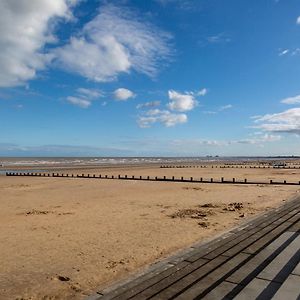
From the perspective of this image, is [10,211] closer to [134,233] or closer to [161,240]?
[134,233]

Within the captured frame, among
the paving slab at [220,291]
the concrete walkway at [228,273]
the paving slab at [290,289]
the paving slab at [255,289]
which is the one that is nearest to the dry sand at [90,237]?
the concrete walkway at [228,273]

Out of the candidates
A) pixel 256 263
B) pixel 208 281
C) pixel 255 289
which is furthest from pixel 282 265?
pixel 208 281

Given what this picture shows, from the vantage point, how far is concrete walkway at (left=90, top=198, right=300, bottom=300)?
20.0ft

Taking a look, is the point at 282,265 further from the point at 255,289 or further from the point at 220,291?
the point at 220,291

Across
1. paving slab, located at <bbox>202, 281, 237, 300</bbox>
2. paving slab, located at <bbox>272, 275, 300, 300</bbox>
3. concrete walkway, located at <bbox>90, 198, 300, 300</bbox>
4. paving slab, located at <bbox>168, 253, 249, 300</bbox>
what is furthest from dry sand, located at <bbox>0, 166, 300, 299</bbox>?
paving slab, located at <bbox>272, 275, 300, 300</bbox>

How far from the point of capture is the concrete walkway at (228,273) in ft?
20.0

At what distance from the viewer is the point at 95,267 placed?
8.71 metres

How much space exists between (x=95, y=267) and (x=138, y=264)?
3.63 feet

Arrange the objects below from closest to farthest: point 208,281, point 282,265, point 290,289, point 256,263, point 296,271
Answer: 1. point 290,289
2. point 208,281
3. point 296,271
4. point 282,265
5. point 256,263

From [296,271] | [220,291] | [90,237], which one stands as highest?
[296,271]

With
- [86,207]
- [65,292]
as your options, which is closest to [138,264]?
[65,292]

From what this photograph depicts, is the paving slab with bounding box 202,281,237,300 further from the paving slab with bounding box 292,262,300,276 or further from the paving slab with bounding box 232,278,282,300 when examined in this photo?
the paving slab with bounding box 292,262,300,276

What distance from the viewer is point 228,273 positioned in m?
7.07

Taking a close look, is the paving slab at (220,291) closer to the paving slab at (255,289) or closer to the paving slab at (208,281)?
the paving slab at (208,281)
